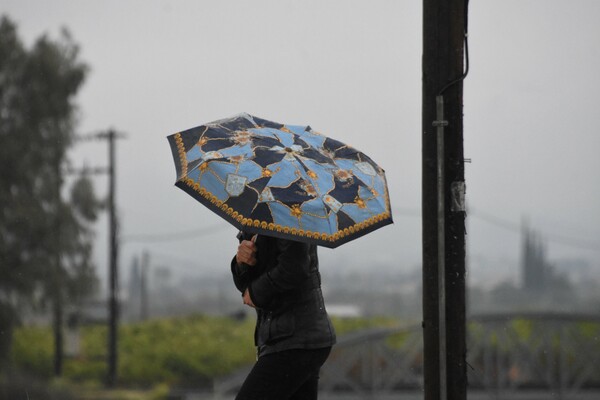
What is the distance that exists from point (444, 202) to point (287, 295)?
1.04 m

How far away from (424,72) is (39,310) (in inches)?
887

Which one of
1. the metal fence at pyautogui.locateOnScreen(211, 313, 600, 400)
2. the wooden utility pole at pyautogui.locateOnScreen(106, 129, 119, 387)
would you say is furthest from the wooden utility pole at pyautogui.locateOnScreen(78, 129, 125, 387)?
the metal fence at pyautogui.locateOnScreen(211, 313, 600, 400)

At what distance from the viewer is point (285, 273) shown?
4203mm

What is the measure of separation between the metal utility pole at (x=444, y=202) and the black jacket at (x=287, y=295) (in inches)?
28.9

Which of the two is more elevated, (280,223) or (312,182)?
(312,182)

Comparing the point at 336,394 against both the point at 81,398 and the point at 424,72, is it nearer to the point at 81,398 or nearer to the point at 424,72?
the point at 81,398

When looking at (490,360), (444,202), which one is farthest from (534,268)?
(444,202)

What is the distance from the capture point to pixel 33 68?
26.5 m

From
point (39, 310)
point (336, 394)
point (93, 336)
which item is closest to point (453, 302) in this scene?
point (39, 310)

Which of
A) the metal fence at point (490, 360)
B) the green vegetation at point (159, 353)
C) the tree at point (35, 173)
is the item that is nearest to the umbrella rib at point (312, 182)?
the metal fence at point (490, 360)

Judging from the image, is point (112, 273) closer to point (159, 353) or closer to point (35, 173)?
point (159, 353)

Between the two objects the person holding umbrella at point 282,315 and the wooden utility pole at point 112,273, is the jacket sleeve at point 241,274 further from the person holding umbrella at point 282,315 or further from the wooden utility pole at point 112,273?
the wooden utility pole at point 112,273

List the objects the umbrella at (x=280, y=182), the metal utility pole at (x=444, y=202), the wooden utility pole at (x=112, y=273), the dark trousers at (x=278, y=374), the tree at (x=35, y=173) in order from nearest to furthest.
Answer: the umbrella at (x=280, y=182), the dark trousers at (x=278, y=374), the metal utility pole at (x=444, y=202), the tree at (x=35, y=173), the wooden utility pole at (x=112, y=273)

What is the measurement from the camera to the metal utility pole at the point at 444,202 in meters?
4.86
